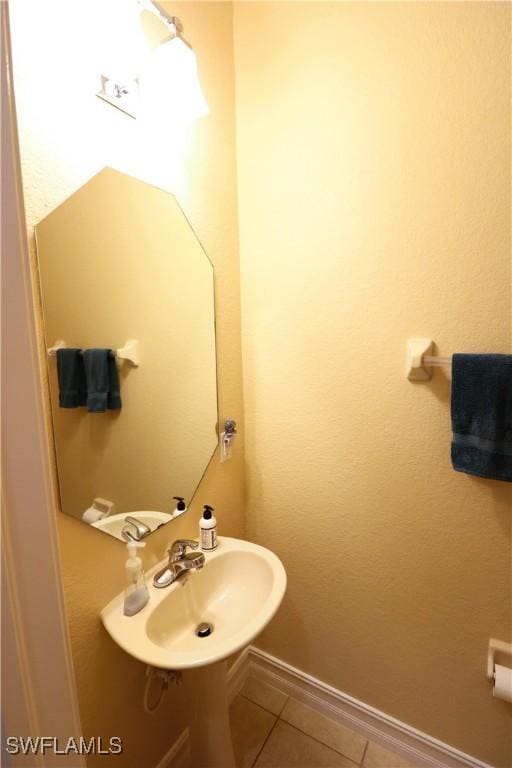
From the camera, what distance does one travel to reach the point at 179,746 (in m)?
1.15

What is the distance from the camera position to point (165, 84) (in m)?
0.90

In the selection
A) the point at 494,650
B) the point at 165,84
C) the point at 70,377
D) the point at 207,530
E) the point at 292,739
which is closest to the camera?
the point at 70,377

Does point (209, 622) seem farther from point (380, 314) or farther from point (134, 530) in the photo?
point (380, 314)

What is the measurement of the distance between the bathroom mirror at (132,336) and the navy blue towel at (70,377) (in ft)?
0.06

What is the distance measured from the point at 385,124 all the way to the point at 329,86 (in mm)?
227

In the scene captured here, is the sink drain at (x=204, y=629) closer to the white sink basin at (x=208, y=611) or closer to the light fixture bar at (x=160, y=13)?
the white sink basin at (x=208, y=611)

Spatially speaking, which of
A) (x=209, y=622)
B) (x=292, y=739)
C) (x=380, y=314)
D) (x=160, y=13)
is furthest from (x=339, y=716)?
(x=160, y=13)

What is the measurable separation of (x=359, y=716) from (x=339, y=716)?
0.28 feet

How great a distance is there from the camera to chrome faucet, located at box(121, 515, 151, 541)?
94 cm

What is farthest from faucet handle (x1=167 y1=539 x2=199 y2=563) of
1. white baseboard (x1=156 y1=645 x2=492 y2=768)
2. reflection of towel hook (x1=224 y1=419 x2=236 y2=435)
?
white baseboard (x1=156 y1=645 x2=492 y2=768)

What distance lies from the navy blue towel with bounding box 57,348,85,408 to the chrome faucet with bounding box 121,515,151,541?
0.38 meters

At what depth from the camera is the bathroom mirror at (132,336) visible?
0.78m

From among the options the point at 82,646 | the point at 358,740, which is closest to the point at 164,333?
the point at 82,646

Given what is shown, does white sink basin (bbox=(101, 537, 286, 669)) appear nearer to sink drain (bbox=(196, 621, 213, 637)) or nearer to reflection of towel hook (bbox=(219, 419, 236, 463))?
sink drain (bbox=(196, 621, 213, 637))
